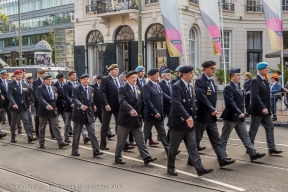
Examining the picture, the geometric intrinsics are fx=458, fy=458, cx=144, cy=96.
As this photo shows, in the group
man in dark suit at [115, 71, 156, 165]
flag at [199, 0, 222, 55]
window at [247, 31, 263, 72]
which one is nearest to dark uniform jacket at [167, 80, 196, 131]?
man in dark suit at [115, 71, 156, 165]

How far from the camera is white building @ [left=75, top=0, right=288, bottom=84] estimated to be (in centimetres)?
3045

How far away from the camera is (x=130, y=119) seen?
8938 millimetres

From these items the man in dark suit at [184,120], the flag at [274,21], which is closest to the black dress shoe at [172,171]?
the man in dark suit at [184,120]

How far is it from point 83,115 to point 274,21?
10128 mm

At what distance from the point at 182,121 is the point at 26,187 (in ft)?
9.10

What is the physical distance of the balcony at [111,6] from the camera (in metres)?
31.1

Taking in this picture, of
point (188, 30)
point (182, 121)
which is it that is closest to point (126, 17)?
point (188, 30)

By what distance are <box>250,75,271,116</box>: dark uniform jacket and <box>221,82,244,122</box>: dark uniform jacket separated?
513mm

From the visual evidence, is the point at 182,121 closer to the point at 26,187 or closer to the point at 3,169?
the point at 26,187

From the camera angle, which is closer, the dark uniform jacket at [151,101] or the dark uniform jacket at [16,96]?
the dark uniform jacket at [151,101]

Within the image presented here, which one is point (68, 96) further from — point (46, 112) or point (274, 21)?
point (274, 21)

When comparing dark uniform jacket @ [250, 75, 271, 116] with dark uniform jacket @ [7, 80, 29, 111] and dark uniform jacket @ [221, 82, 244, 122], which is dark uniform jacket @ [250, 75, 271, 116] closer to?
dark uniform jacket @ [221, 82, 244, 122]

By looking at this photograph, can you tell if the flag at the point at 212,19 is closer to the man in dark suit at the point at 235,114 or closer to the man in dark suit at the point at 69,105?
the man in dark suit at the point at 69,105

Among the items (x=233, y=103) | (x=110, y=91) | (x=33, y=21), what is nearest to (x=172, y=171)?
(x=233, y=103)
